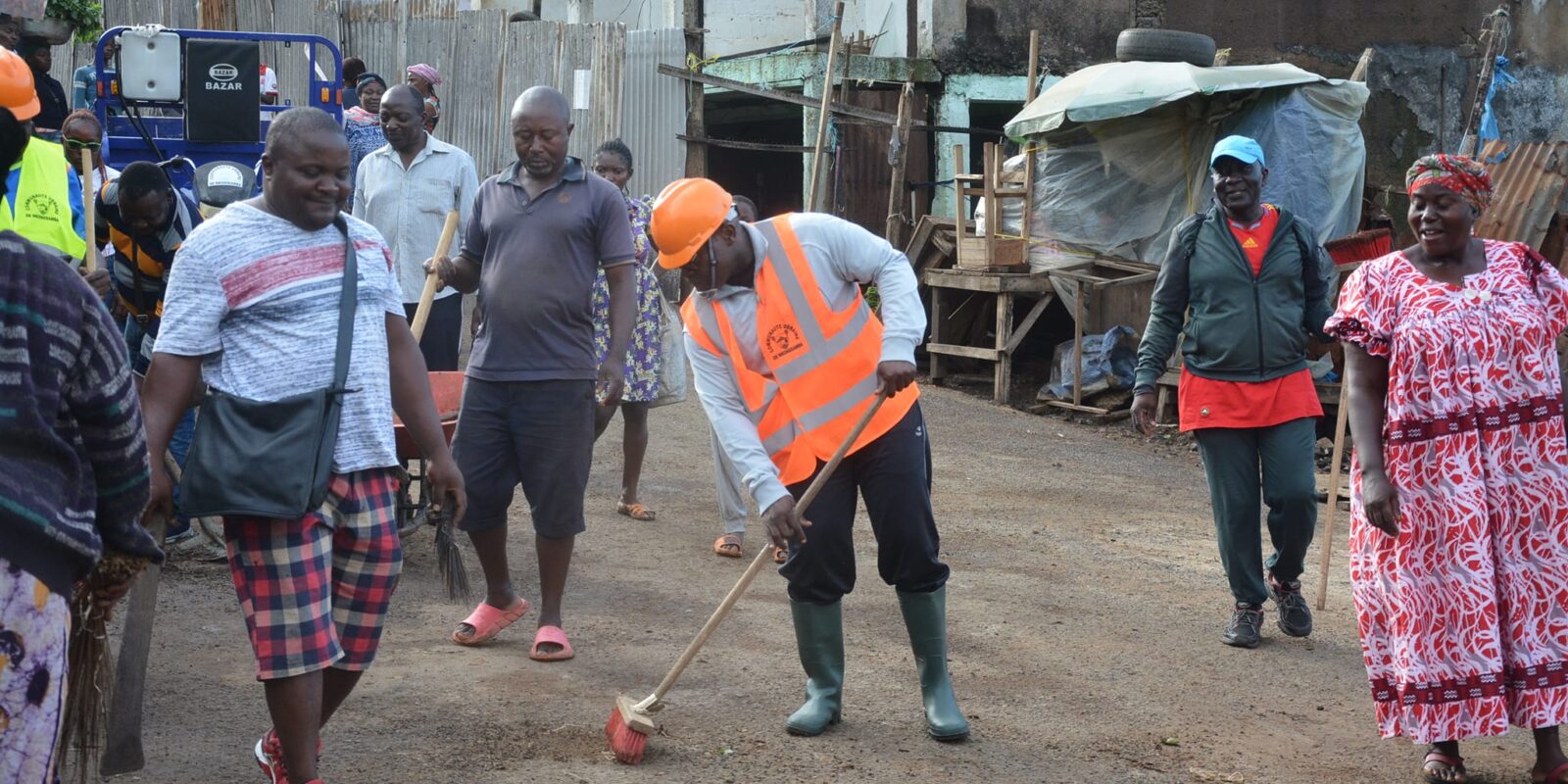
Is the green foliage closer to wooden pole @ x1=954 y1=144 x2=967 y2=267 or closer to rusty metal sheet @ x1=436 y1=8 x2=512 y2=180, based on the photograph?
rusty metal sheet @ x1=436 y1=8 x2=512 y2=180

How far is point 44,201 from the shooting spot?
5.81 m

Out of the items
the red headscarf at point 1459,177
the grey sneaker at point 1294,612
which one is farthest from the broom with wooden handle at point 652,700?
the grey sneaker at point 1294,612

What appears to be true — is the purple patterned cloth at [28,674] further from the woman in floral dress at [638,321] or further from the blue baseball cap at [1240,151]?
the woman in floral dress at [638,321]

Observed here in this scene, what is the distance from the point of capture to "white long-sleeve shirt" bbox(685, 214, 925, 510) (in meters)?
4.42

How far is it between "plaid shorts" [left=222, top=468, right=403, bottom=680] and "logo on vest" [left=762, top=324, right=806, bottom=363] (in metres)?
1.16

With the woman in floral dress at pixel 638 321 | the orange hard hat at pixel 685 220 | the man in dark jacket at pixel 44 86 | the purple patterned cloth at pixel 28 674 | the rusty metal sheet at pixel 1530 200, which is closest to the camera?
the purple patterned cloth at pixel 28 674

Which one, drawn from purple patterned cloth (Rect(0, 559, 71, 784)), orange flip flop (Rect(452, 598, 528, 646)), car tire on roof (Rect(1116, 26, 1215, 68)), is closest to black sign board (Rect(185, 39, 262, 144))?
orange flip flop (Rect(452, 598, 528, 646))

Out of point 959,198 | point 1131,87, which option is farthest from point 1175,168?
point 959,198

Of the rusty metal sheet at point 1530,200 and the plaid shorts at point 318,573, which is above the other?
the rusty metal sheet at point 1530,200

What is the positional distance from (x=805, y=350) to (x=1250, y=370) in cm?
219

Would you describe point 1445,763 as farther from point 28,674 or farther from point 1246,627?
point 28,674

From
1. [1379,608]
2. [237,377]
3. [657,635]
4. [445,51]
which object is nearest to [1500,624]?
[1379,608]

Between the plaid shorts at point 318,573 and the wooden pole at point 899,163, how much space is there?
1137cm

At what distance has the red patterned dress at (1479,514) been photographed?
4.36 m
